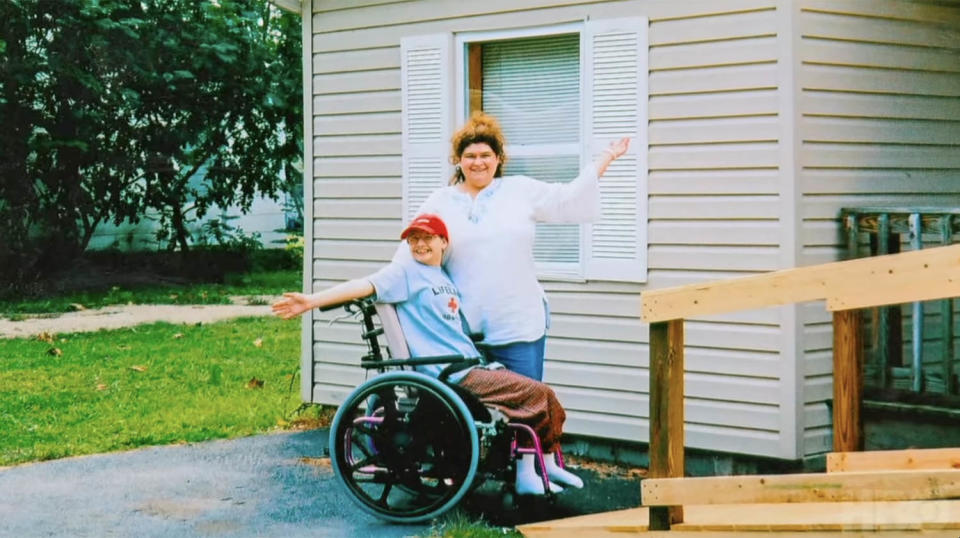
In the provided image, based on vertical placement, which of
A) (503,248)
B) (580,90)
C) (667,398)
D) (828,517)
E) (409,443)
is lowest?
(828,517)

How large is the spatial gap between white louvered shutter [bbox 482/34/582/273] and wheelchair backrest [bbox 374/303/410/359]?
181 centimetres

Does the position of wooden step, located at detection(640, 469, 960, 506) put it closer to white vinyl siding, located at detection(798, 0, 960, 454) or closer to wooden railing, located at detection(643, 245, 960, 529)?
wooden railing, located at detection(643, 245, 960, 529)

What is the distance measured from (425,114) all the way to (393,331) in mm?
2402

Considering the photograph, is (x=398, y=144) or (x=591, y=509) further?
(x=398, y=144)

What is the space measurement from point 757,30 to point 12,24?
40.9ft

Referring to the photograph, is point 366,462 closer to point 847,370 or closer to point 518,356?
point 518,356

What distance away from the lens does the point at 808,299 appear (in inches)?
195

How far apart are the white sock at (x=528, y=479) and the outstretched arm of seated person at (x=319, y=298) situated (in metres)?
1.06

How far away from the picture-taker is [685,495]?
16.9 ft

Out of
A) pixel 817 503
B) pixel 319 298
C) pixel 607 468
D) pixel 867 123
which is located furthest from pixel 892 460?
pixel 319 298

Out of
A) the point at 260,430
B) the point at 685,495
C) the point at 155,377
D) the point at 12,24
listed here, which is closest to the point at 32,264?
the point at 12,24

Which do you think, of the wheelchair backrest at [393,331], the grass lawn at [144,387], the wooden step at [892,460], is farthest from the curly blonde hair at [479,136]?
the grass lawn at [144,387]

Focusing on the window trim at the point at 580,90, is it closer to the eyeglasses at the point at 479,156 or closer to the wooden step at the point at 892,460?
the eyeglasses at the point at 479,156

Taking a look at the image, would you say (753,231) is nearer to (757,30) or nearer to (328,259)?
(757,30)
